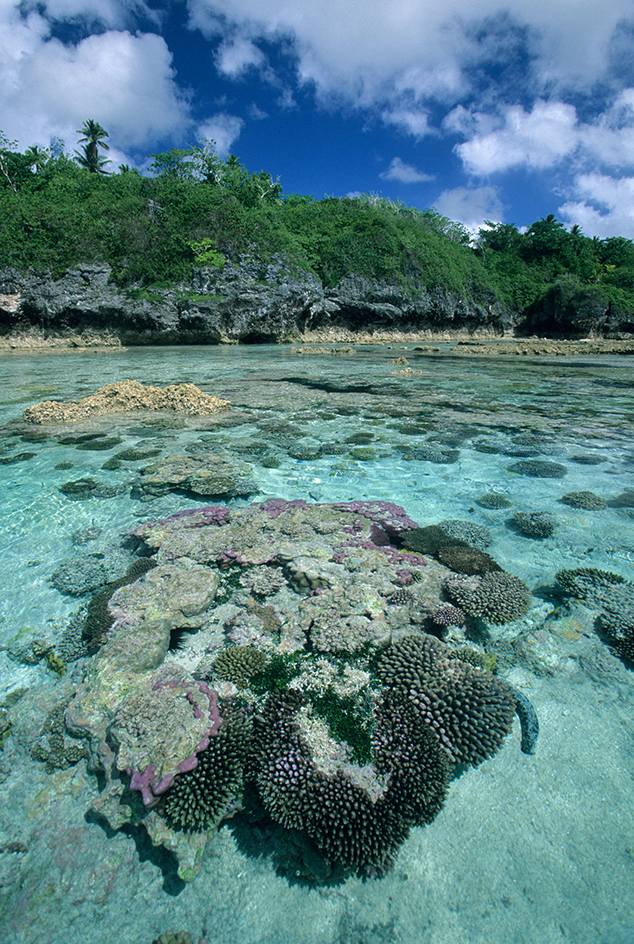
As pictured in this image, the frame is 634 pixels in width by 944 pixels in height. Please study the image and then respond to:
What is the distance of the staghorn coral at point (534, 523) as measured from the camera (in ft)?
17.2

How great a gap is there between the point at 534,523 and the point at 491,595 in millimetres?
1884

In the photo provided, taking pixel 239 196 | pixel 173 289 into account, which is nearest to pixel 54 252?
pixel 173 289

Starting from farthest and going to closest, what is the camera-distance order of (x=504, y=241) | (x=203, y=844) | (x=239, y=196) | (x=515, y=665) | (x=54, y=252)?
(x=504, y=241) → (x=239, y=196) → (x=54, y=252) → (x=515, y=665) → (x=203, y=844)

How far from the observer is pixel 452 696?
9.65 feet

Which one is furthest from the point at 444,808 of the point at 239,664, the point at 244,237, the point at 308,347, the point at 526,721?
the point at 244,237

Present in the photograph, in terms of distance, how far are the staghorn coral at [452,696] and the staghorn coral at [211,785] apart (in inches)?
45.3

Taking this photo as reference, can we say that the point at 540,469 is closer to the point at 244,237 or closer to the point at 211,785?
the point at 211,785

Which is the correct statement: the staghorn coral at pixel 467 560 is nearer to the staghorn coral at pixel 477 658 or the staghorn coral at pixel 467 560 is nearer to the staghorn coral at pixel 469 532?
the staghorn coral at pixel 469 532

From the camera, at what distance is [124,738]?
265 centimetres

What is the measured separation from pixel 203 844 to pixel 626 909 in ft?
6.95

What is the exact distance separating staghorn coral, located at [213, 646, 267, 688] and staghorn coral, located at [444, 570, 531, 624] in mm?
1953

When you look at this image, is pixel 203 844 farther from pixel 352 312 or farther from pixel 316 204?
pixel 316 204

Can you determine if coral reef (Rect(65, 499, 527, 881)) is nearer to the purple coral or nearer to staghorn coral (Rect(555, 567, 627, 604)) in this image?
the purple coral

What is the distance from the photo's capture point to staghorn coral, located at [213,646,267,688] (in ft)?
10.5
